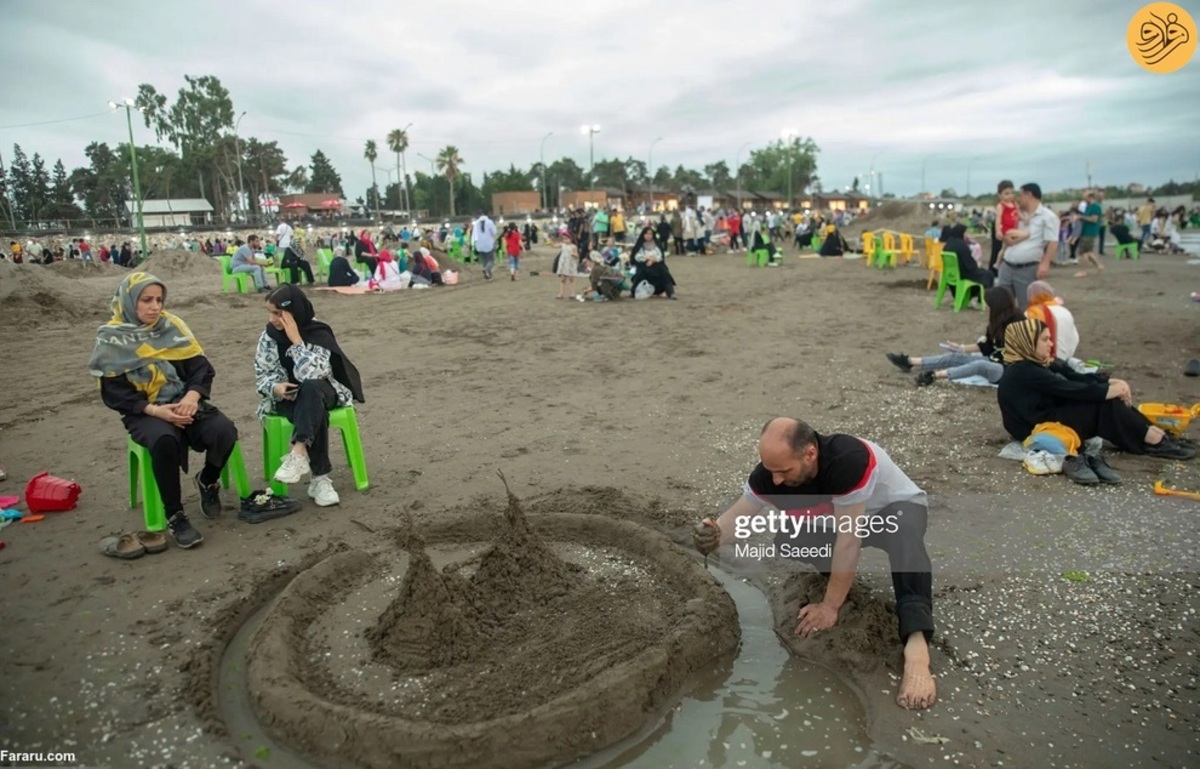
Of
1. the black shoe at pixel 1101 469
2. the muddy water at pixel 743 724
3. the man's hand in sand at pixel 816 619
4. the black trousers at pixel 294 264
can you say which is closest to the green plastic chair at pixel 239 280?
the black trousers at pixel 294 264

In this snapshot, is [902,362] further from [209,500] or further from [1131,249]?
[1131,249]

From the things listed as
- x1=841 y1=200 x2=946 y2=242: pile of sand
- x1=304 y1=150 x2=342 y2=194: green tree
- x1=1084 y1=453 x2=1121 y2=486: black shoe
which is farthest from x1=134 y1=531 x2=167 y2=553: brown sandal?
x1=304 y1=150 x2=342 y2=194: green tree

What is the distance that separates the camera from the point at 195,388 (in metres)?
4.30

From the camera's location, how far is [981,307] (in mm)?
11891

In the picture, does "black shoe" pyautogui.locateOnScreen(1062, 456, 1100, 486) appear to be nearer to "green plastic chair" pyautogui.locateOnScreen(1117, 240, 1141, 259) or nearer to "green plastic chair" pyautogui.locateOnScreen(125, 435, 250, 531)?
"green plastic chair" pyautogui.locateOnScreen(125, 435, 250, 531)

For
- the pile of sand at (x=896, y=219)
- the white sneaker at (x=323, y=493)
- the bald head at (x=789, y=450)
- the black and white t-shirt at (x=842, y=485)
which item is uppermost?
the pile of sand at (x=896, y=219)

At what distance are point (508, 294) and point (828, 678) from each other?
13.8 m

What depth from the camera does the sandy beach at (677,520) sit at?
8.89 feet

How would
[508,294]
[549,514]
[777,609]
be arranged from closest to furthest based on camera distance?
[777,609], [549,514], [508,294]

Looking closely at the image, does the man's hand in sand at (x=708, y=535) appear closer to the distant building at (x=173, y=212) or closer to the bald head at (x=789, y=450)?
the bald head at (x=789, y=450)

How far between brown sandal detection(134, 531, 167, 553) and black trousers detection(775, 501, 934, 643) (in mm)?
3633

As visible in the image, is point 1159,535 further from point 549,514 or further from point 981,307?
point 981,307

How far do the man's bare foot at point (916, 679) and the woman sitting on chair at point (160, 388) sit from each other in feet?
12.2

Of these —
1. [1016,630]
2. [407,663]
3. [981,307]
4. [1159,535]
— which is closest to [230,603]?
[407,663]
